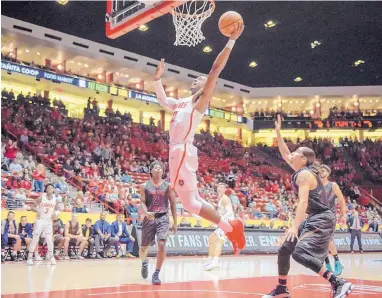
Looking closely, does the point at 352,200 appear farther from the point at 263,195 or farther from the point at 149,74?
the point at 149,74

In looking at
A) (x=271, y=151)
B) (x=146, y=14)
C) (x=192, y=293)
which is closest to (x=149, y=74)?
(x=271, y=151)

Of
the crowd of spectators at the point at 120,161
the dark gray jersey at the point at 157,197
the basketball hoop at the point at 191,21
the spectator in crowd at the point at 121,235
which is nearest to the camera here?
the dark gray jersey at the point at 157,197

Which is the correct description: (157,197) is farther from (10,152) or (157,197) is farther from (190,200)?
(10,152)

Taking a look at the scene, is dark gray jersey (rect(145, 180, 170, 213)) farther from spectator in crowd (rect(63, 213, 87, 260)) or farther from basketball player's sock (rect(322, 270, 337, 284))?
spectator in crowd (rect(63, 213, 87, 260))

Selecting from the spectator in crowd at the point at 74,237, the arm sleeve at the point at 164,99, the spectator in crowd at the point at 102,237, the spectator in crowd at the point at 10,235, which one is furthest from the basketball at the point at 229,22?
the spectator in crowd at the point at 102,237

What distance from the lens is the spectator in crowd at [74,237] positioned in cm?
1303

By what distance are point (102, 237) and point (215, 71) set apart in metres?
9.44

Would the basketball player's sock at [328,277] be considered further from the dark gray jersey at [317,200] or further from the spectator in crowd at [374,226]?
the spectator in crowd at [374,226]

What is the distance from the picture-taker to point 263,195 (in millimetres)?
25359

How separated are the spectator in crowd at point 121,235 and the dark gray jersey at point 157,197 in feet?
19.4

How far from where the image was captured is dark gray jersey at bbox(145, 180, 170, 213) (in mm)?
8141

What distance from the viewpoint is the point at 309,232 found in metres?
5.66

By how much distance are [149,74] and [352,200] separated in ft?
48.9

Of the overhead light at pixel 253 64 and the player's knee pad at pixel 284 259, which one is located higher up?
the overhead light at pixel 253 64
